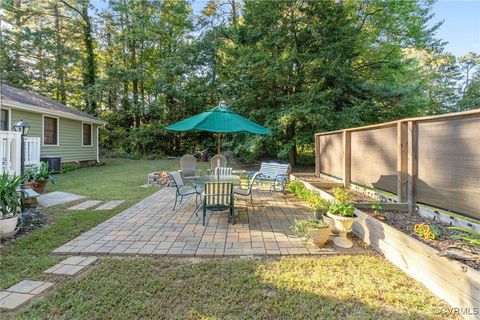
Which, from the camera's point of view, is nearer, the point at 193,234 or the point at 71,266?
the point at 71,266

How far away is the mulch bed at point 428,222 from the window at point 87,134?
14.8 meters

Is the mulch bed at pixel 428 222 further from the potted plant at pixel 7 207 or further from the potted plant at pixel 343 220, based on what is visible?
the potted plant at pixel 7 207

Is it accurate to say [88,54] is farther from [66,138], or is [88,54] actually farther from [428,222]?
[428,222]

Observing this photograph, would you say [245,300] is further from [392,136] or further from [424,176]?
[392,136]

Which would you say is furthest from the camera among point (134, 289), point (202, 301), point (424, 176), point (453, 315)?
point (424, 176)

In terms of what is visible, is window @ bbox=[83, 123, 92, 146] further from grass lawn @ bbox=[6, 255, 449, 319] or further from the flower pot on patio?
the flower pot on patio

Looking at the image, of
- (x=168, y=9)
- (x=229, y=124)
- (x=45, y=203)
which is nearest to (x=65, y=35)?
(x=168, y=9)

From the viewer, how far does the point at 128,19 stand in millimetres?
18734

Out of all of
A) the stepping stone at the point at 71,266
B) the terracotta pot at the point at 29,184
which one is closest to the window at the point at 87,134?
the terracotta pot at the point at 29,184

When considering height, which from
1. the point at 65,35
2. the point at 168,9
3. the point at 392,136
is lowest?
the point at 392,136

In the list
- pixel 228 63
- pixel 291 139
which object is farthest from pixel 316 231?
pixel 228 63

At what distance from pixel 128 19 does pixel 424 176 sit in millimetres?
20949

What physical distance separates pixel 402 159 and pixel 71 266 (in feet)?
15.8

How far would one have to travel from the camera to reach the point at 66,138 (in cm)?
1249
